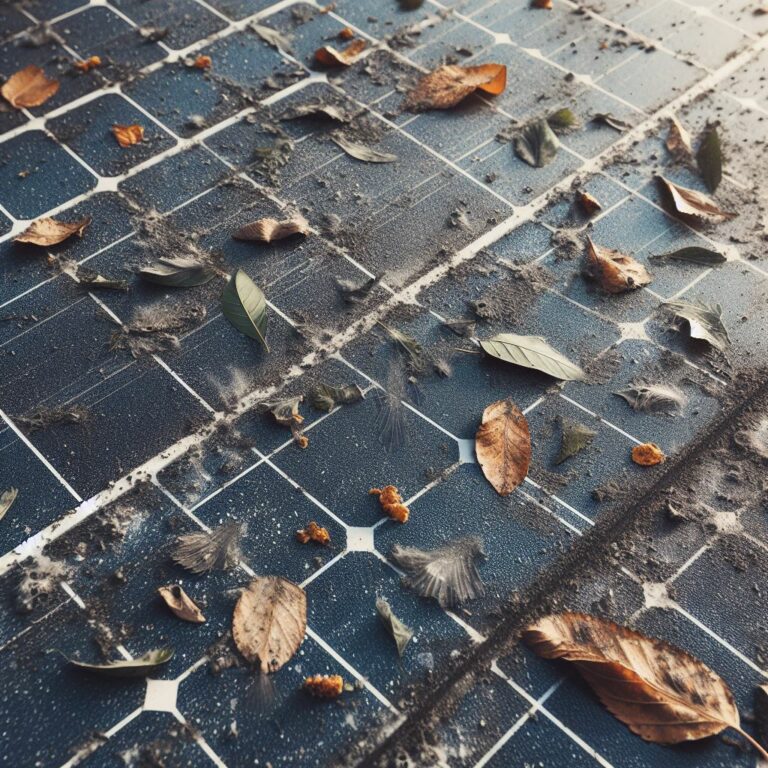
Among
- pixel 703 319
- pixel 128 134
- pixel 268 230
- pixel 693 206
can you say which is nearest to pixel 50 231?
pixel 128 134

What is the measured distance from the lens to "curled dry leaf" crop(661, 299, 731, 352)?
13.2 ft

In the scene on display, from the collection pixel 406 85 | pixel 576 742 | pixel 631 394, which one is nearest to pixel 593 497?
pixel 631 394

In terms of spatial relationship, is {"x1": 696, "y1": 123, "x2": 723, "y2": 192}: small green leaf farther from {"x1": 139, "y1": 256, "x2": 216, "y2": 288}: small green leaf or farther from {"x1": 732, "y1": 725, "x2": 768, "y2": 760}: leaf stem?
{"x1": 732, "y1": 725, "x2": 768, "y2": 760}: leaf stem

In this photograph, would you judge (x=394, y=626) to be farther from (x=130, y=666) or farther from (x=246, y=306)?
(x=246, y=306)

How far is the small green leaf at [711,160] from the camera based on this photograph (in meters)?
→ 4.79

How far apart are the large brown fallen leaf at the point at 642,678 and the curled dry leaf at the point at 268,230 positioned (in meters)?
2.14

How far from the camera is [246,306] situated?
4.03 meters

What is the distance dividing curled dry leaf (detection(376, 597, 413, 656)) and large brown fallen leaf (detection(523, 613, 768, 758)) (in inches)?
15.2

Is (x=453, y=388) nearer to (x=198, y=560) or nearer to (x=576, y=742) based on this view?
(x=198, y=560)

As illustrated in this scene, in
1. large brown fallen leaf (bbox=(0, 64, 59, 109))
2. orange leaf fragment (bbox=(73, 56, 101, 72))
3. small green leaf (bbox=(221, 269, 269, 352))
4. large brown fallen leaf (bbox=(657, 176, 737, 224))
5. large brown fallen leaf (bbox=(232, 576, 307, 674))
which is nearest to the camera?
large brown fallen leaf (bbox=(232, 576, 307, 674))

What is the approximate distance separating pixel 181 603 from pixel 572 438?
5.13ft

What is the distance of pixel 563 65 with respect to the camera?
5465 millimetres

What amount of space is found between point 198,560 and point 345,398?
0.88 metres

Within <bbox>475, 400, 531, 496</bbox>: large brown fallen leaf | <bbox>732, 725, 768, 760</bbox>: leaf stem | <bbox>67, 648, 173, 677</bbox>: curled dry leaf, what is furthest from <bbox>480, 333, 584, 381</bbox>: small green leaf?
<bbox>67, 648, 173, 677</bbox>: curled dry leaf
